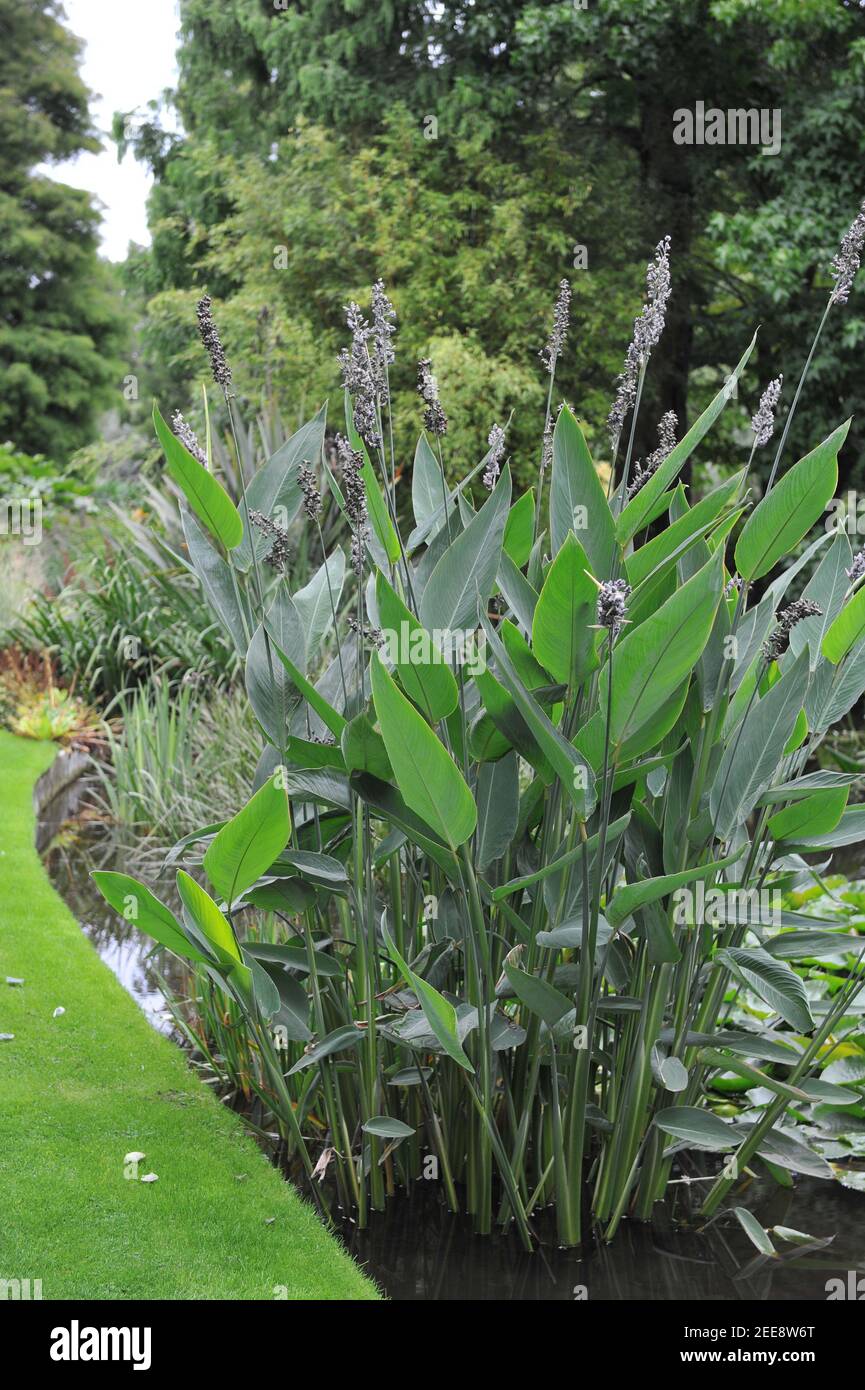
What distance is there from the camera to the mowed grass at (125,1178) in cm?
235

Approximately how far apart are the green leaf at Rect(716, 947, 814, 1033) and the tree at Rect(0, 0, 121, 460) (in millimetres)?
24034

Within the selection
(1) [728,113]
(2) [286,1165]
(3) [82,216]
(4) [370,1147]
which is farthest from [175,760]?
(3) [82,216]

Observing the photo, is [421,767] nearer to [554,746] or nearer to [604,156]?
[554,746]

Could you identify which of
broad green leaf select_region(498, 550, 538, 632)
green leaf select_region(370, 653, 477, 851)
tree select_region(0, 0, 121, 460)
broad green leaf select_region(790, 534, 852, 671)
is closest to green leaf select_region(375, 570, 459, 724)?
green leaf select_region(370, 653, 477, 851)

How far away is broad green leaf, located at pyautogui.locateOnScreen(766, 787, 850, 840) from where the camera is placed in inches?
88.1

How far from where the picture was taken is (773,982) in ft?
7.63

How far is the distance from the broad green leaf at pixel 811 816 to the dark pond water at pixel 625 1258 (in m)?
1.02

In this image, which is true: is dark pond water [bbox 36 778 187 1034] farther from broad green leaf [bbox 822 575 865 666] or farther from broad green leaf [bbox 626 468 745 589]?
broad green leaf [bbox 822 575 865 666]

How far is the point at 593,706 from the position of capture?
2.41 metres

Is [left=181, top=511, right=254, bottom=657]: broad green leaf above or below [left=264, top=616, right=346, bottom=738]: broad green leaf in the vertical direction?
above

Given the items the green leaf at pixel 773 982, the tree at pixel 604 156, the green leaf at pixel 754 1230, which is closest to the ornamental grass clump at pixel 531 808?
the green leaf at pixel 773 982

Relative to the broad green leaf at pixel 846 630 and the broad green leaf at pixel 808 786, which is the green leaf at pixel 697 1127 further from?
the broad green leaf at pixel 846 630

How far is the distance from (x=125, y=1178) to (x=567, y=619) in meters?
1.66

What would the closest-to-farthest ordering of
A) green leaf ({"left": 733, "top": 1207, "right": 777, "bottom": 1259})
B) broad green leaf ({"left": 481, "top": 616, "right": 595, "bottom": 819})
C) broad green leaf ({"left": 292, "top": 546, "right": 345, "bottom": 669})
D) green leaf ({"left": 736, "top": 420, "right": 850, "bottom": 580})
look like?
broad green leaf ({"left": 481, "top": 616, "right": 595, "bottom": 819}) < green leaf ({"left": 736, "top": 420, "right": 850, "bottom": 580}) < green leaf ({"left": 733, "top": 1207, "right": 777, "bottom": 1259}) < broad green leaf ({"left": 292, "top": 546, "right": 345, "bottom": 669})
